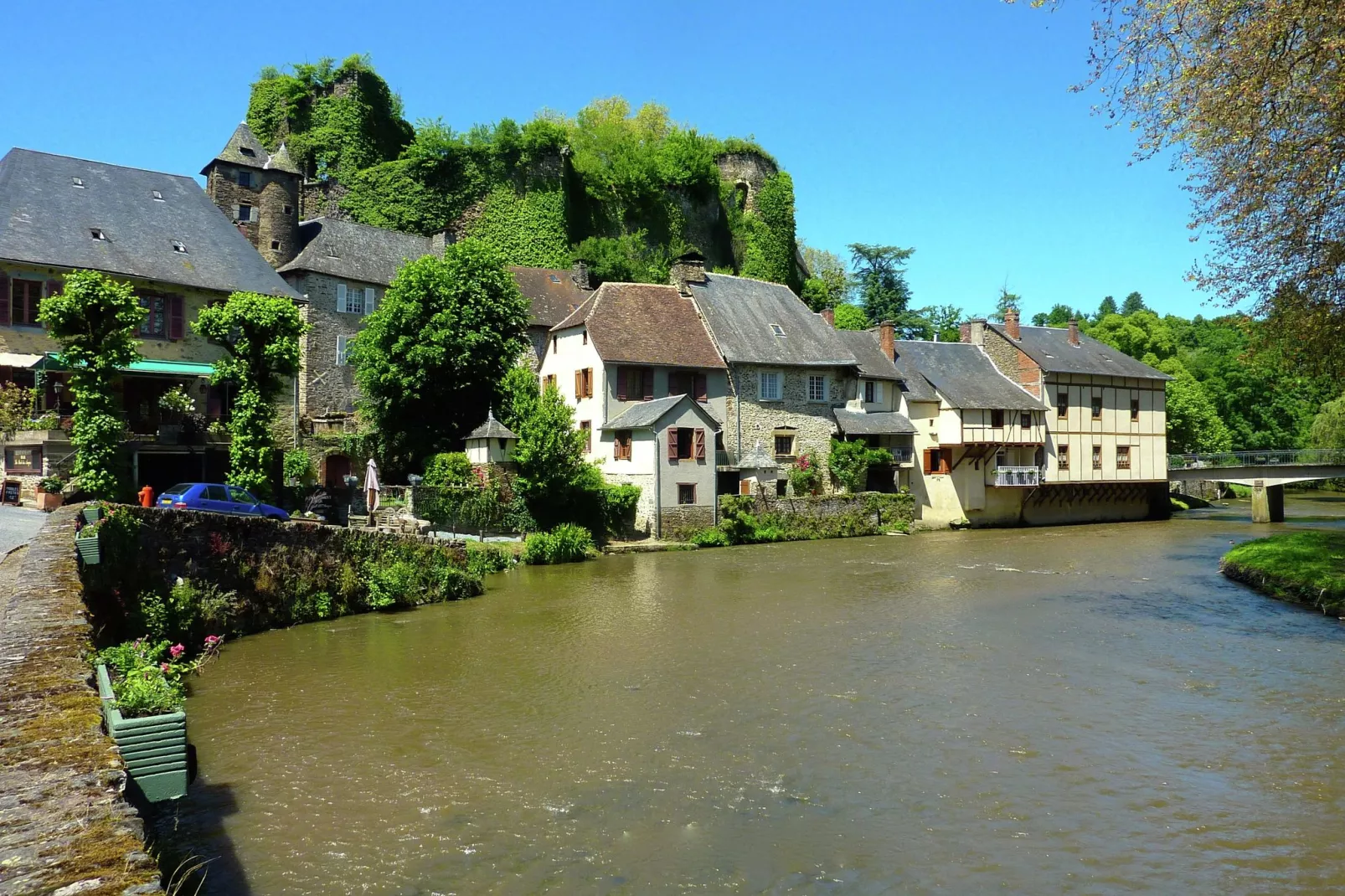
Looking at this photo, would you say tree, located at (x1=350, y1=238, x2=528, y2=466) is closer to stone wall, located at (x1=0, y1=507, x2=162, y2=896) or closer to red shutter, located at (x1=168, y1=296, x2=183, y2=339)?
red shutter, located at (x1=168, y1=296, x2=183, y2=339)

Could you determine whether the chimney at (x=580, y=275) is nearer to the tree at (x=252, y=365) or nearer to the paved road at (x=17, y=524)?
the tree at (x=252, y=365)

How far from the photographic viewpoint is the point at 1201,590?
73.2 ft

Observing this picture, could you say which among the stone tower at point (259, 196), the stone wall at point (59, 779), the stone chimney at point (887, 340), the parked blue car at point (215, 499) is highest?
the stone tower at point (259, 196)

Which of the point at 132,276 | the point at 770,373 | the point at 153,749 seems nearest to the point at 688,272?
the point at 770,373

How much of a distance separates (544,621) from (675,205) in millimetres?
Result: 40172

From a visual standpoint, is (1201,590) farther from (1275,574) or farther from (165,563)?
(165,563)

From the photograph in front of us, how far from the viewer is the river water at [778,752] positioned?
770 centimetres

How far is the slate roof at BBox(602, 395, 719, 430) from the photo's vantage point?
32250 mm

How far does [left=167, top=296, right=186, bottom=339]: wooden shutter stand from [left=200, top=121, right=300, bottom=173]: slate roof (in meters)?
15.6

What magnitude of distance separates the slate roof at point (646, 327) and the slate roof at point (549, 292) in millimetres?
5270

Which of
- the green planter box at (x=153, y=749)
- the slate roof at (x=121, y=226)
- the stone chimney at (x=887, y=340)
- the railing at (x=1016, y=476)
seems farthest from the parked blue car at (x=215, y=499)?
the railing at (x=1016, y=476)

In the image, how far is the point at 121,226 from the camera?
100 feet

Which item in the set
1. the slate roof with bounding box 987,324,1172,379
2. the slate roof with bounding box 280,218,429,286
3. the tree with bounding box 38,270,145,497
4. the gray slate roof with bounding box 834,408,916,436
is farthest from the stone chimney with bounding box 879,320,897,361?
the tree with bounding box 38,270,145,497

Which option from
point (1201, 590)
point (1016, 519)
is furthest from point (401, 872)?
point (1016, 519)
